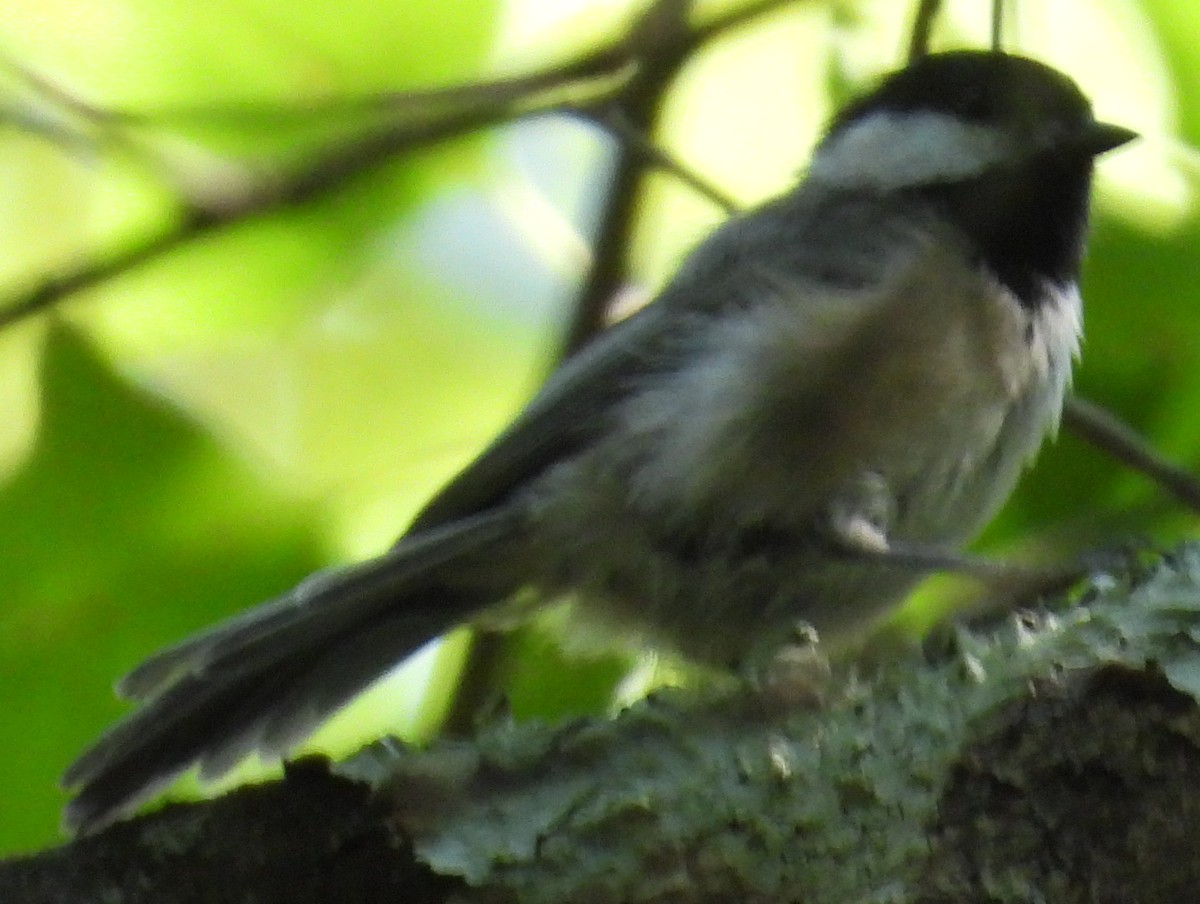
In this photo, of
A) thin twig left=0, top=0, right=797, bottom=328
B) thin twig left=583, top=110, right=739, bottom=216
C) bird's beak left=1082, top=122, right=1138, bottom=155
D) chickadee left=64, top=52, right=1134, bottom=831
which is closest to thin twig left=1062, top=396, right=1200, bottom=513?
chickadee left=64, top=52, right=1134, bottom=831

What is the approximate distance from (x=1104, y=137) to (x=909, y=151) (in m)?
0.19

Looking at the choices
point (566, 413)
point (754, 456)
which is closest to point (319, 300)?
point (566, 413)

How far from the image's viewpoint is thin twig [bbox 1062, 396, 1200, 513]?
49.0 inches

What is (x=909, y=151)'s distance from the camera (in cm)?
152

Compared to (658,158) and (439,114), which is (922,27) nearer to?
(658,158)

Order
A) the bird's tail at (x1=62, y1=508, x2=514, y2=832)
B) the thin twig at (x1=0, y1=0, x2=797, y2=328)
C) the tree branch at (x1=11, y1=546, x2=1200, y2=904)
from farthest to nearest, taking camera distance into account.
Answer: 1. the thin twig at (x1=0, y1=0, x2=797, y2=328)
2. the bird's tail at (x1=62, y1=508, x2=514, y2=832)
3. the tree branch at (x1=11, y1=546, x2=1200, y2=904)

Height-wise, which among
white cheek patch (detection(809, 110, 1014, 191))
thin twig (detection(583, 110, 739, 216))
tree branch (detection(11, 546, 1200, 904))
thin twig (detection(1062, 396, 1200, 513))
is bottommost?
thin twig (detection(1062, 396, 1200, 513))

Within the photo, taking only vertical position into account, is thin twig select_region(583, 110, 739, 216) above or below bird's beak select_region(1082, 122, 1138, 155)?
above

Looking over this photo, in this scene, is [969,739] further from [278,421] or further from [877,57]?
[877,57]

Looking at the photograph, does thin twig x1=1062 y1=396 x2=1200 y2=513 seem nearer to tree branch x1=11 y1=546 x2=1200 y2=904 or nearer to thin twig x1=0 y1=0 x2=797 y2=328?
tree branch x1=11 y1=546 x2=1200 y2=904

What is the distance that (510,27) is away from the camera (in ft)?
5.04

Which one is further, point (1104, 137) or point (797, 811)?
point (1104, 137)

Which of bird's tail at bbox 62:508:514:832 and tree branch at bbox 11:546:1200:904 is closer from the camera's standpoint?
tree branch at bbox 11:546:1200:904

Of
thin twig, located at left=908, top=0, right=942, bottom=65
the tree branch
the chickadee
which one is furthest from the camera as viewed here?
thin twig, located at left=908, top=0, right=942, bottom=65
